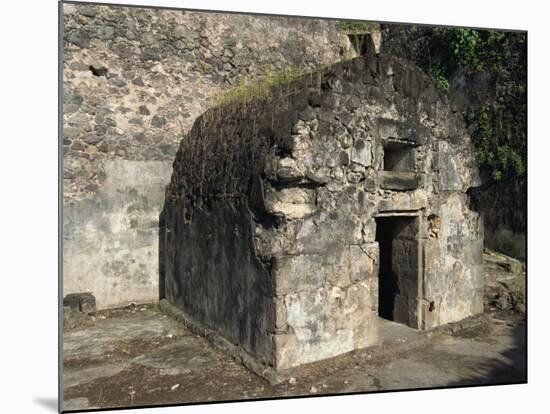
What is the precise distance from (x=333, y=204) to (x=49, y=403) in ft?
10.1

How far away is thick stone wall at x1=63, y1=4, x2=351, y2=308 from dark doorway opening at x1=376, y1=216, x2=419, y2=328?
138 inches

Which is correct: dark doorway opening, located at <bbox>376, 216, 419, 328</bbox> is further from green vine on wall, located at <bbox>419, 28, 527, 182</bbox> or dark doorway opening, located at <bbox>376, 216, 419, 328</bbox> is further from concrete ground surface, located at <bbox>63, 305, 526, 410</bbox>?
green vine on wall, located at <bbox>419, 28, 527, 182</bbox>

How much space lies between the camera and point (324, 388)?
15.2 ft

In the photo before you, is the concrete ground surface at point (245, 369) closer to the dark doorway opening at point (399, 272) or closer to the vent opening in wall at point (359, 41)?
the dark doorway opening at point (399, 272)

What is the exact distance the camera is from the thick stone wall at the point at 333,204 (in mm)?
4719

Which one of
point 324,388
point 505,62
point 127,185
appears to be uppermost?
point 505,62

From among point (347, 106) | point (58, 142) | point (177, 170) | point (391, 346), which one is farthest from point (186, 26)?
point (391, 346)

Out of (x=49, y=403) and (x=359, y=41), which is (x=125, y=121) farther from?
(x=359, y=41)

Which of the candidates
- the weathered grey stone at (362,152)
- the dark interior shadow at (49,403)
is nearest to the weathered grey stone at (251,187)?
the weathered grey stone at (362,152)

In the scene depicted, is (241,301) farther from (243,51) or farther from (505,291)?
(243,51)

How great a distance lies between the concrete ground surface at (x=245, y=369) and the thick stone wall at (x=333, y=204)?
208 mm

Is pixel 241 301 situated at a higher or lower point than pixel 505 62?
lower

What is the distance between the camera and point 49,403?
4.21 meters

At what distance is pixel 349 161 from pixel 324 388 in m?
2.20
